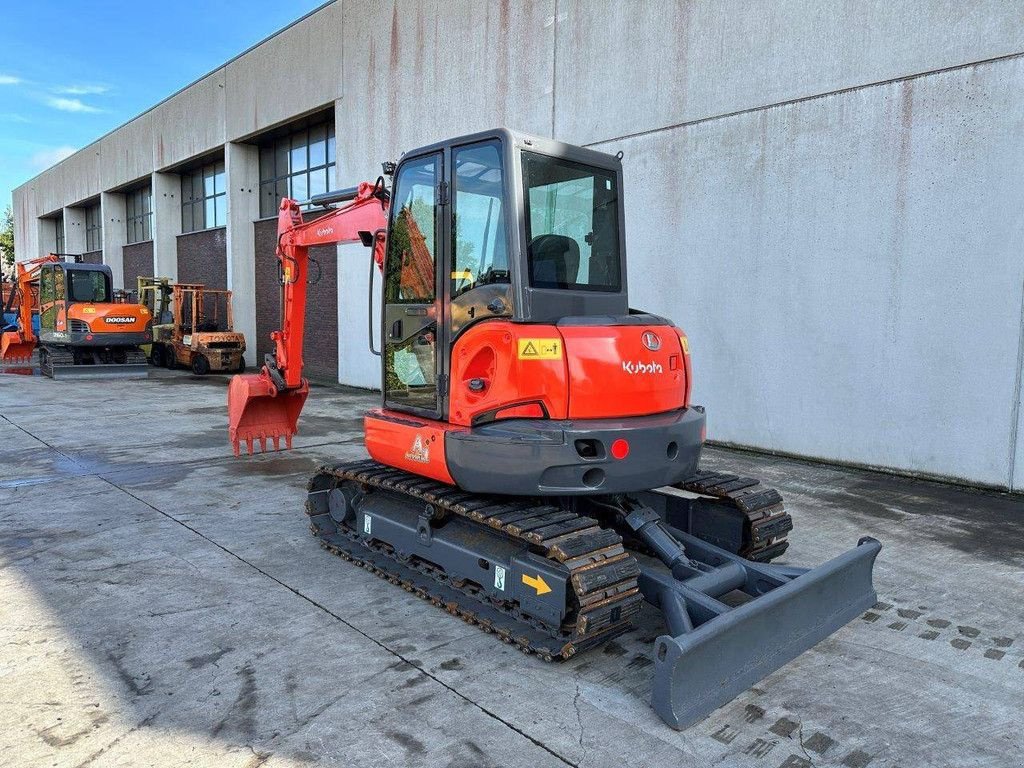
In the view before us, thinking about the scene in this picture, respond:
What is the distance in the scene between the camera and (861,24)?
26.2 ft

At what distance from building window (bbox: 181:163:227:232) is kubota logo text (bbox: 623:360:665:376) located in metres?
20.3

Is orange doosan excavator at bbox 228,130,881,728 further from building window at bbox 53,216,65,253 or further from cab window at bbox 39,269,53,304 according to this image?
building window at bbox 53,216,65,253

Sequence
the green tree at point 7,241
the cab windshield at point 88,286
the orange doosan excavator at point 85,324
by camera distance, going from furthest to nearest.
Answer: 1. the green tree at point 7,241
2. the cab windshield at point 88,286
3. the orange doosan excavator at point 85,324

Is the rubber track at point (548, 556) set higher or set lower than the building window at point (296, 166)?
lower

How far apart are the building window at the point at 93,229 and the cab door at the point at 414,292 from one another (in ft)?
110

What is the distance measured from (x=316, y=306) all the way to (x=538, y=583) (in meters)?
15.2

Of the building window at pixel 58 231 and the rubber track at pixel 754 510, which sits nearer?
the rubber track at pixel 754 510

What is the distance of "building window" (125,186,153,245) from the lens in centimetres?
2797

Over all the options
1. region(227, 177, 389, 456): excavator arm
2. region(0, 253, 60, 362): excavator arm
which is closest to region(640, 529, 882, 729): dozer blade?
region(227, 177, 389, 456): excavator arm

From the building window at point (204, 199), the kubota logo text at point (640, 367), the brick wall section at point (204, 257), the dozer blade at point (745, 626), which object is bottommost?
the dozer blade at point (745, 626)

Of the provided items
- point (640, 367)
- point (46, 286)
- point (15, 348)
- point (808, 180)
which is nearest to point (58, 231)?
point (15, 348)

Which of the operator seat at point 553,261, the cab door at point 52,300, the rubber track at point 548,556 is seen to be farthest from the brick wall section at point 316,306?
the operator seat at point 553,261

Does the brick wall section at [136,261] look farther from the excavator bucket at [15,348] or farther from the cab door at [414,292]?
the cab door at [414,292]

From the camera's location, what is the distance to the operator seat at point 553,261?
13.2ft
